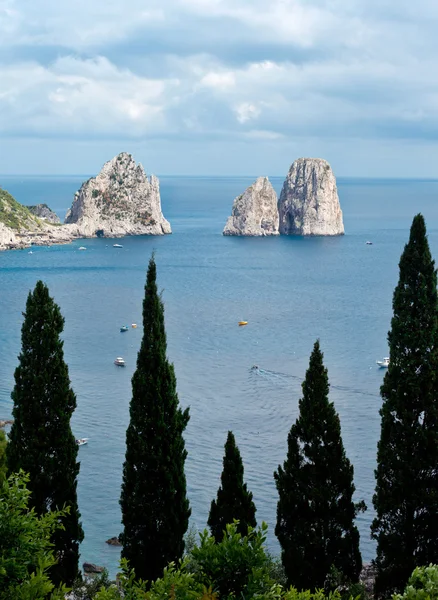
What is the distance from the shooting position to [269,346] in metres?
72.7

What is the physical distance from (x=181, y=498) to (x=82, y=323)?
5992cm

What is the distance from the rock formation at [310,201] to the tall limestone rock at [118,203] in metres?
29.1

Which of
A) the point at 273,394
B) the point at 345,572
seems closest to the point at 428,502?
the point at 345,572

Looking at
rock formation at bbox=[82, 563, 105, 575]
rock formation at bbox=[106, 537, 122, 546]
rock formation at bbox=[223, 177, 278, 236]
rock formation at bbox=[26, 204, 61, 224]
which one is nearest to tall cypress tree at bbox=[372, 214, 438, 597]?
rock formation at bbox=[82, 563, 105, 575]

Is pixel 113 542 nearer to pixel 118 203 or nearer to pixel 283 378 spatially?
pixel 283 378

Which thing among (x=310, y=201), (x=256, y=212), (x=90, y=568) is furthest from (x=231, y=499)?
(x=310, y=201)

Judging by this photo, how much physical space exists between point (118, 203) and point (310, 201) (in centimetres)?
4179

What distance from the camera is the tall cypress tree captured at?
23.7 meters

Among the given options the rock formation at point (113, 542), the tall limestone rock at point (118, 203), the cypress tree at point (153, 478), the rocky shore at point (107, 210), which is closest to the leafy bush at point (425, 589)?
the cypress tree at point (153, 478)

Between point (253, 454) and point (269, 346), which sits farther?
point (269, 346)

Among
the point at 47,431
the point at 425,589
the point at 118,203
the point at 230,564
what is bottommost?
the point at 425,589

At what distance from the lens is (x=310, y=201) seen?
16775 centimetres

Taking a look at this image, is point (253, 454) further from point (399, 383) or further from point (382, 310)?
point (382, 310)

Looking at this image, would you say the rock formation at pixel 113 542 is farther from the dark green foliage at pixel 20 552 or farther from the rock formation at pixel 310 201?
the rock formation at pixel 310 201
